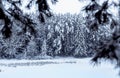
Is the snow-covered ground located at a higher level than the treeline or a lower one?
higher

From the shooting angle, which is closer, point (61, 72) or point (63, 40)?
point (61, 72)

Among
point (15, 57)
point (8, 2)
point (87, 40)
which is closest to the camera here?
point (8, 2)

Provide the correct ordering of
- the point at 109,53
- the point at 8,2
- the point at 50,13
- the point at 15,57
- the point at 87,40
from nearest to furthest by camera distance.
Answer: the point at 109,53, the point at 8,2, the point at 50,13, the point at 15,57, the point at 87,40

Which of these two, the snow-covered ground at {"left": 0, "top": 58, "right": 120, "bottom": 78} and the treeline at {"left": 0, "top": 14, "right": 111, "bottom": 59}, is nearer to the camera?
the snow-covered ground at {"left": 0, "top": 58, "right": 120, "bottom": 78}

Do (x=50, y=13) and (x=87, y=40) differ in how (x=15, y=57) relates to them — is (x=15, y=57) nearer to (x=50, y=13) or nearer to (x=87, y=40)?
(x=87, y=40)

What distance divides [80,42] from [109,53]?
62.4m

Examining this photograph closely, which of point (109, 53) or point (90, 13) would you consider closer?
point (109, 53)

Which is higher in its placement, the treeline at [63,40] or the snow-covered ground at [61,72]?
the snow-covered ground at [61,72]

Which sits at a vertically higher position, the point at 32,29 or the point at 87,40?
the point at 32,29

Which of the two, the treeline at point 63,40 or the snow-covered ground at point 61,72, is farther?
the treeline at point 63,40

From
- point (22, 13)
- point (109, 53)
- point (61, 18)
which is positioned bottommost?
point (61, 18)

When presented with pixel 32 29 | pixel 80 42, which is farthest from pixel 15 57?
pixel 32 29

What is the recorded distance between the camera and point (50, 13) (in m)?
5.94

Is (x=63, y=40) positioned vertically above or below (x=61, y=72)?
below
